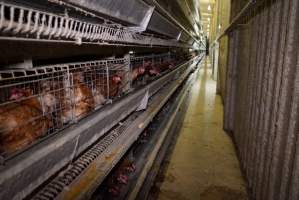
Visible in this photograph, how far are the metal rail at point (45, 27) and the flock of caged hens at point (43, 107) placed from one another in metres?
0.18

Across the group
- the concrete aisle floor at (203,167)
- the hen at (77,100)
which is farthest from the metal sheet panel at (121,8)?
the concrete aisle floor at (203,167)

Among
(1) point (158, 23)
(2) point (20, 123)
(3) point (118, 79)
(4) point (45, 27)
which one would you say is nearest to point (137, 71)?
(1) point (158, 23)

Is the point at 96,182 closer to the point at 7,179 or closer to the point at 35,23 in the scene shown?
the point at 7,179

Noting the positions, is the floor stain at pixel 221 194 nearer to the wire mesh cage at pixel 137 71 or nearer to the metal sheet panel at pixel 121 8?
the wire mesh cage at pixel 137 71

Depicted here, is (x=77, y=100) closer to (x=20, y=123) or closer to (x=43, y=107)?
(x=43, y=107)

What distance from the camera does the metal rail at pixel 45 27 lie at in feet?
1.95

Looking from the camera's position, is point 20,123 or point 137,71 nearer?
point 20,123

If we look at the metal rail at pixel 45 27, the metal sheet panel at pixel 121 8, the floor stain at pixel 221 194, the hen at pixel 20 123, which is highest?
the metal sheet panel at pixel 121 8

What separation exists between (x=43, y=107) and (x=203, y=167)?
6.43 feet

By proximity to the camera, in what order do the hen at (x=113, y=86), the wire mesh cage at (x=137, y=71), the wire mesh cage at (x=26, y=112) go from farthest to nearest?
the wire mesh cage at (x=137, y=71)
the hen at (x=113, y=86)
the wire mesh cage at (x=26, y=112)

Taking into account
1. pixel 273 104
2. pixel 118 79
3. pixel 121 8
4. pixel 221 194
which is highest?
pixel 121 8

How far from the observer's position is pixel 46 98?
1.18 m

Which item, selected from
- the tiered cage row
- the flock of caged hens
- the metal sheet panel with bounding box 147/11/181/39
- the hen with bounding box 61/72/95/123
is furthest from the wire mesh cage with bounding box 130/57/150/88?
the hen with bounding box 61/72/95/123

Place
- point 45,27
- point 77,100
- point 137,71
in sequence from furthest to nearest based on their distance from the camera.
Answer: point 137,71
point 77,100
point 45,27
